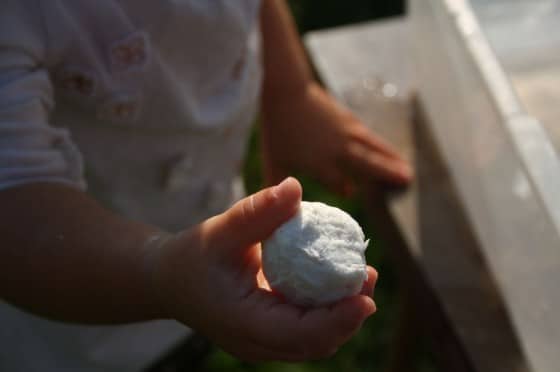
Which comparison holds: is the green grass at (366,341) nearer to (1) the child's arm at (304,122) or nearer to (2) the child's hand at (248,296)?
(1) the child's arm at (304,122)

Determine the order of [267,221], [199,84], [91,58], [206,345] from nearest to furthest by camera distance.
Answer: [267,221] < [91,58] < [199,84] < [206,345]

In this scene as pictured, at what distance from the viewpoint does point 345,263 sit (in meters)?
0.41

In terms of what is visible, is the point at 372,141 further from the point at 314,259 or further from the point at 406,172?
the point at 314,259

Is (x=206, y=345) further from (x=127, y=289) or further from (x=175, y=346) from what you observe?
(x=127, y=289)

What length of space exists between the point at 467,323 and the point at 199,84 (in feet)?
1.21

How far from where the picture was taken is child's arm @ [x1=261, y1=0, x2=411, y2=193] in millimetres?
869

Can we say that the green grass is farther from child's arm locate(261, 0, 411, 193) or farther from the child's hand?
the child's hand

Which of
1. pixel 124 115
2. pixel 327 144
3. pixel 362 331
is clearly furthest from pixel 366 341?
pixel 124 115

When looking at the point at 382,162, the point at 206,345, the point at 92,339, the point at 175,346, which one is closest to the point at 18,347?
the point at 92,339

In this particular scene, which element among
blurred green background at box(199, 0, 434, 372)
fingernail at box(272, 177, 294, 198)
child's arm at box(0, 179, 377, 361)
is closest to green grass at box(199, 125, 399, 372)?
blurred green background at box(199, 0, 434, 372)

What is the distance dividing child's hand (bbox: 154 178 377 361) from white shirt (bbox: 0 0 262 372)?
16 centimetres

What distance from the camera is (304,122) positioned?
908 millimetres

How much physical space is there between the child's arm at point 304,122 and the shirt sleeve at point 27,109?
16.5 inches

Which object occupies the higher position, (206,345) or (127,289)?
(127,289)
